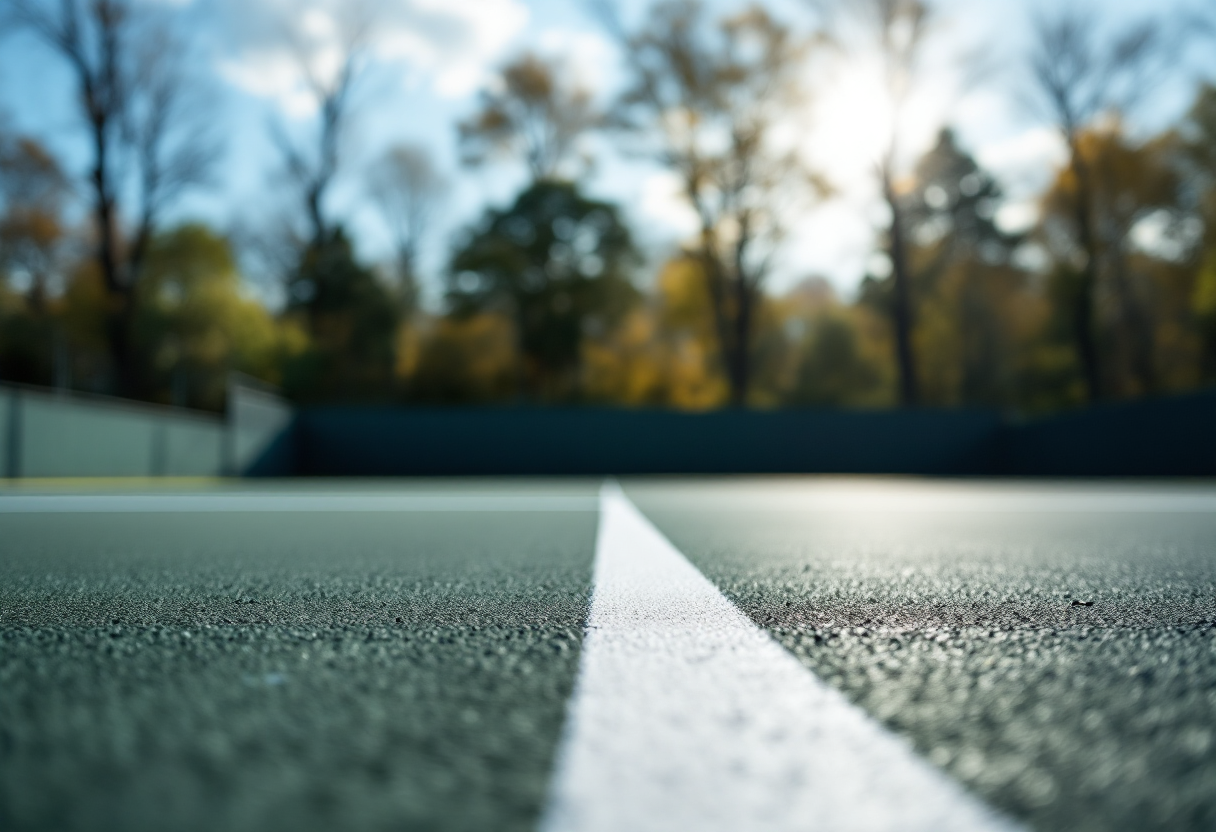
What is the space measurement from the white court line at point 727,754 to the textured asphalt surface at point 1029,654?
45mm

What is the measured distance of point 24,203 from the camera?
1069 inches

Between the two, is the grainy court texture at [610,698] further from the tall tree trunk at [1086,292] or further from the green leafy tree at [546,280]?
the green leafy tree at [546,280]

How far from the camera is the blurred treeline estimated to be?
21375 mm

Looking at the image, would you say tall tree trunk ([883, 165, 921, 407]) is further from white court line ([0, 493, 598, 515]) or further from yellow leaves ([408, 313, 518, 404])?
white court line ([0, 493, 598, 515])

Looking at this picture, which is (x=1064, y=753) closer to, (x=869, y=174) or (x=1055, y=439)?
(x=1055, y=439)

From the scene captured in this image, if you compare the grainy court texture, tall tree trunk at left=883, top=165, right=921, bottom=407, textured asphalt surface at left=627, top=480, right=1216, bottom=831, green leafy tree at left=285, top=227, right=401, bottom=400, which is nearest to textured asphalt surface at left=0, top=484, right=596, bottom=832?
the grainy court texture

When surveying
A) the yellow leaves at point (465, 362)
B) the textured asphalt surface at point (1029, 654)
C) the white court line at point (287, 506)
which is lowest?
the white court line at point (287, 506)

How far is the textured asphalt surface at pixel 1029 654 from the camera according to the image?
752mm

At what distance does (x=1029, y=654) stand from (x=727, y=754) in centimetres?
61

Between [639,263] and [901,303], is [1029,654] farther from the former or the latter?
[639,263]

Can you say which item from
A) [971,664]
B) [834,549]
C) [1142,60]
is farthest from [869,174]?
[971,664]

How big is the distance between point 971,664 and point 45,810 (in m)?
1.02

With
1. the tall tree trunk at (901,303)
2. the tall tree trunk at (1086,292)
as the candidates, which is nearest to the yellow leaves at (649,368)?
the tall tree trunk at (901,303)

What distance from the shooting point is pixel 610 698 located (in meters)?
0.99
